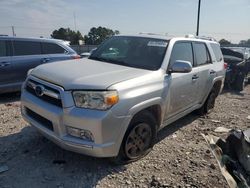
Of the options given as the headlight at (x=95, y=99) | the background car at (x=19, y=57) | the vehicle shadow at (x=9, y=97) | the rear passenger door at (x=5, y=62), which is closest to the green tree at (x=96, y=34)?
the background car at (x=19, y=57)

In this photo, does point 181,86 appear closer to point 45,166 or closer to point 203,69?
point 203,69

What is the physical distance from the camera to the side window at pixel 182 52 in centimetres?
427

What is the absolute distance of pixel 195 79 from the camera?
4.79 metres

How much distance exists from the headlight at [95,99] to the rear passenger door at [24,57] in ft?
13.3

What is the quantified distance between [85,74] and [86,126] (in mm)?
742

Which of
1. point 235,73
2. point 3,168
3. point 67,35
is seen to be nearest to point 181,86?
point 3,168

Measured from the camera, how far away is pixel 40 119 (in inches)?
136

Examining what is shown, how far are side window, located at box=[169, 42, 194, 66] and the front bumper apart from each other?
5.21 feet

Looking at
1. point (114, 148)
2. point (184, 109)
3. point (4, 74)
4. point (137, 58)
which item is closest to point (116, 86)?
→ point (114, 148)

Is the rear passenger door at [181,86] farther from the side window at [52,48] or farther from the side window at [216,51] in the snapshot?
the side window at [52,48]

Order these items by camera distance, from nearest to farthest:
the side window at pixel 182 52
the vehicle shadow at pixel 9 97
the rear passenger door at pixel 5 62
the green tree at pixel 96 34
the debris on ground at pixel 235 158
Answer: the debris on ground at pixel 235 158
the side window at pixel 182 52
the rear passenger door at pixel 5 62
the vehicle shadow at pixel 9 97
the green tree at pixel 96 34

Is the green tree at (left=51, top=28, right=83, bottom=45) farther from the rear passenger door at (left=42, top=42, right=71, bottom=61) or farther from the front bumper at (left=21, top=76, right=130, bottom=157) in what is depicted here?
the front bumper at (left=21, top=76, right=130, bottom=157)

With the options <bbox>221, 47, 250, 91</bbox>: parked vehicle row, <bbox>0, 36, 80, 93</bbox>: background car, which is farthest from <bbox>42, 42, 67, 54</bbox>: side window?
<bbox>221, 47, 250, 91</bbox>: parked vehicle row

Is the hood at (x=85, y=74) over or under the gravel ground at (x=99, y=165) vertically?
over
